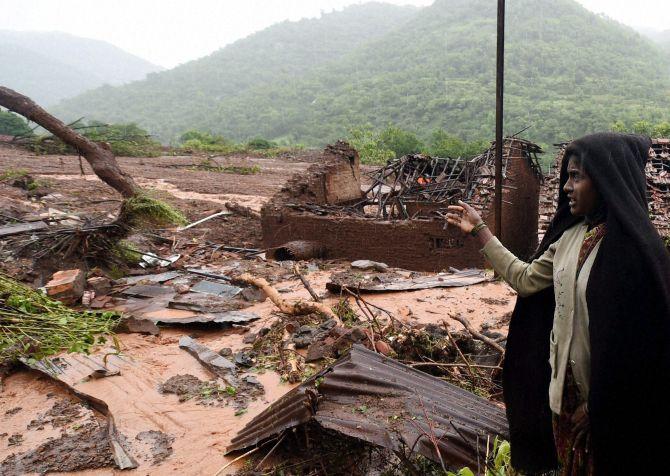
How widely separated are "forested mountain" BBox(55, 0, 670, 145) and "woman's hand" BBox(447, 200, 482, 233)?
139ft

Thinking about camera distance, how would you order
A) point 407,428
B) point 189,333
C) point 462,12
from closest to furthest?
point 407,428
point 189,333
point 462,12

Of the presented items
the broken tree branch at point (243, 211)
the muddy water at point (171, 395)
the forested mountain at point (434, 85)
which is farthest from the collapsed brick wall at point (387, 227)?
the forested mountain at point (434, 85)

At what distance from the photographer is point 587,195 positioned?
6.49 ft

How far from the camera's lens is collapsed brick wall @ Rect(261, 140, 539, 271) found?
9617 millimetres

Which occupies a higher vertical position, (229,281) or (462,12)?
(462,12)

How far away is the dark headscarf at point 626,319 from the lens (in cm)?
177

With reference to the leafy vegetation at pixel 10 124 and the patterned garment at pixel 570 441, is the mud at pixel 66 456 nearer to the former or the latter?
the patterned garment at pixel 570 441

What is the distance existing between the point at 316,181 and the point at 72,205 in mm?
6302

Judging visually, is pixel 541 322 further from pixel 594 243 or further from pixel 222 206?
pixel 222 206

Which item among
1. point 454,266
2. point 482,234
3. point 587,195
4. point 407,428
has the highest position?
point 587,195

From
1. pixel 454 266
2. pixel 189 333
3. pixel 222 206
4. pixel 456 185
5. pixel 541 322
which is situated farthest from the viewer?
pixel 222 206

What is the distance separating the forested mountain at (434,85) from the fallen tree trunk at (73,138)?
37.9 metres

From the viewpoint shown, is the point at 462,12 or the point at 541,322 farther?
the point at 462,12

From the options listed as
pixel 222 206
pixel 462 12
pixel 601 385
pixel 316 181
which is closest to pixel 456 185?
pixel 316 181
